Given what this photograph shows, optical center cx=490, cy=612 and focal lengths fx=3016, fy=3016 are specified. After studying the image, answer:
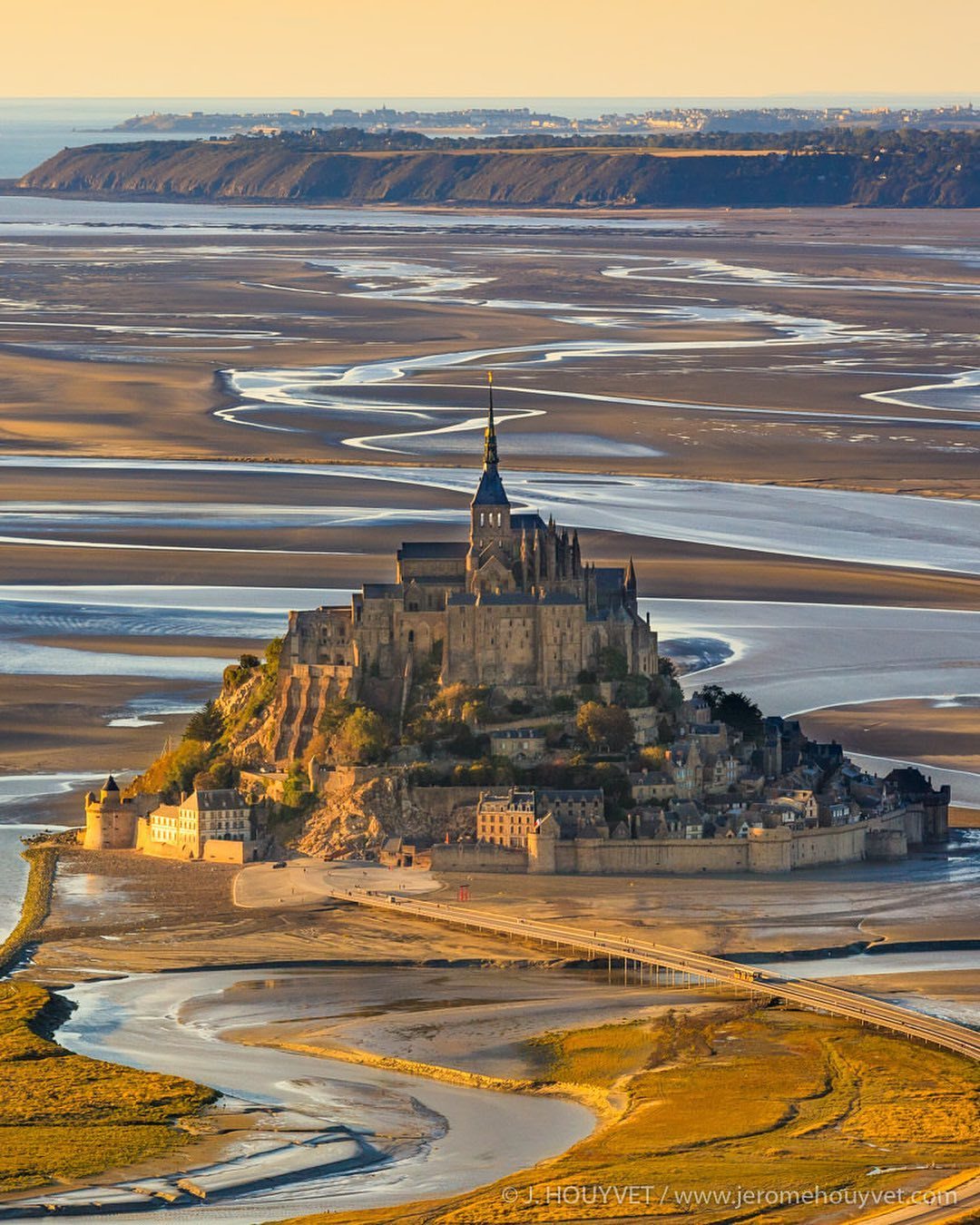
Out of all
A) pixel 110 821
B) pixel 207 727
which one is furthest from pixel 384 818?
pixel 207 727

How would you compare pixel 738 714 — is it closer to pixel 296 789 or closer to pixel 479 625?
pixel 479 625

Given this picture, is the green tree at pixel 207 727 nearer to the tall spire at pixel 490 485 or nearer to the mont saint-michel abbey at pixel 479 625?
the mont saint-michel abbey at pixel 479 625

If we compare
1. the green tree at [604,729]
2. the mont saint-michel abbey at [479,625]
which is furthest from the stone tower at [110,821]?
the green tree at [604,729]

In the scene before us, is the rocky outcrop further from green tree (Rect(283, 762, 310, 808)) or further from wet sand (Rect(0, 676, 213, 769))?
wet sand (Rect(0, 676, 213, 769))

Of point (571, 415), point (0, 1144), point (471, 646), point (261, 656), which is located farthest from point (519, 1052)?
point (571, 415)

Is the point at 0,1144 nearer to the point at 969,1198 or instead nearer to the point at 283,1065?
the point at 283,1065

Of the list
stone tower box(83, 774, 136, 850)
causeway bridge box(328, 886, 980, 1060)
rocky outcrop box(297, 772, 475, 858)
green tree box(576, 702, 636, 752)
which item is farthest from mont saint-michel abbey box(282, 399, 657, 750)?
causeway bridge box(328, 886, 980, 1060)
